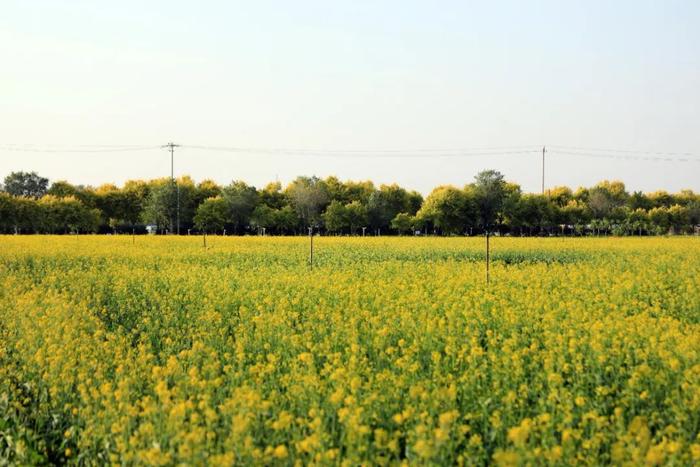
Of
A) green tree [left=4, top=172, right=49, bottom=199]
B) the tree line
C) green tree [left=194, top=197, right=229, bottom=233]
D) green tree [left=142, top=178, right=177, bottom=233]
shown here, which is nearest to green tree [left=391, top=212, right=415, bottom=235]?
the tree line

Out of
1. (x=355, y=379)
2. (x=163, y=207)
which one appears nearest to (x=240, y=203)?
(x=163, y=207)

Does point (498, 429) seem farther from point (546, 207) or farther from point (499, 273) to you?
point (546, 207)

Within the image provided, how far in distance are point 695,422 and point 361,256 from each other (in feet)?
87.2

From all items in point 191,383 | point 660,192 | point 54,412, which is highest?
point 660,192

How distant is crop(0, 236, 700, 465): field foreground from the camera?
545 cm

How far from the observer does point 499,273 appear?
19.3 metres

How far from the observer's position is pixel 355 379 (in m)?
6.19

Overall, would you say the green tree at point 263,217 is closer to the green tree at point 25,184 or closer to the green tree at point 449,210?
the green tree at point 449,210

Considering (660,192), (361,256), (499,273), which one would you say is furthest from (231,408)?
(660,192)

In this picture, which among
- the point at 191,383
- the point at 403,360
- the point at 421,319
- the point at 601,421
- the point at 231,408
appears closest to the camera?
the point at 601,421

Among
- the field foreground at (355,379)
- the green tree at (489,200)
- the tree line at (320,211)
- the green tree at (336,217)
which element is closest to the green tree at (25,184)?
the tree line at (320,211)

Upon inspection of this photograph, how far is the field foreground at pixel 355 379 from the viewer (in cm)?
545

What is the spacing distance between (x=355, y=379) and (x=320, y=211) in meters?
105

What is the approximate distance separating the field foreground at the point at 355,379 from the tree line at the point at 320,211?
8205 centimetres
